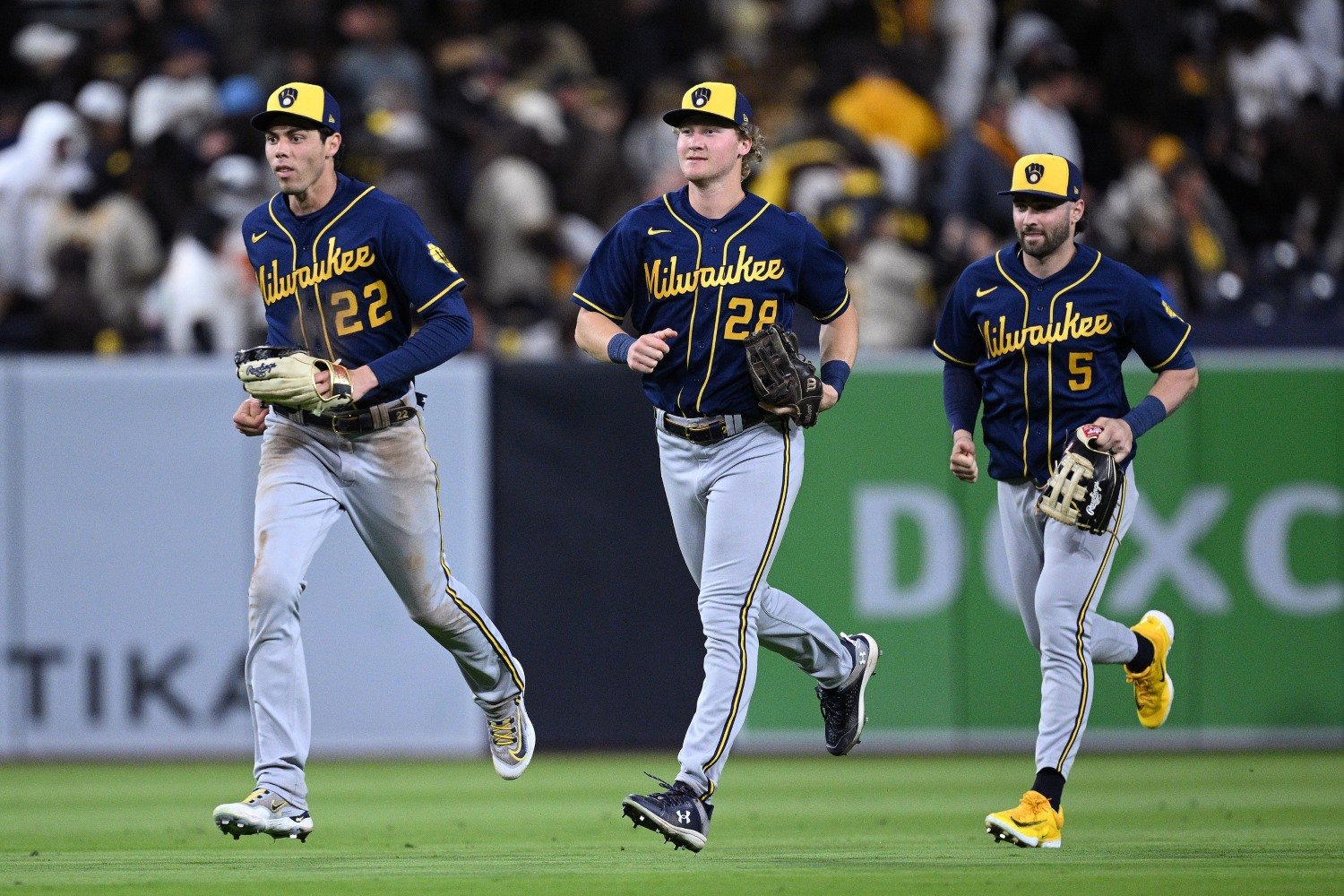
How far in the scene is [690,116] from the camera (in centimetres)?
674

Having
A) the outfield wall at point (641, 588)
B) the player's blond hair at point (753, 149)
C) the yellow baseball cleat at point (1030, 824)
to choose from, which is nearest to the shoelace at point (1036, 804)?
the yellow baseball cleat at point (1030, 824)

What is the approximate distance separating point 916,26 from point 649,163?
3.01 m

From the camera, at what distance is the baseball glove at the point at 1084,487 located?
6.98 meters

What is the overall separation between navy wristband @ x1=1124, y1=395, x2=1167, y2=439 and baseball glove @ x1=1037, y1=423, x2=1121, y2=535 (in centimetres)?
17

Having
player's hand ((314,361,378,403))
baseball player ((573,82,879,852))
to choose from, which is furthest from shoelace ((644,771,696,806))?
player's hand ((314,361,378,403))

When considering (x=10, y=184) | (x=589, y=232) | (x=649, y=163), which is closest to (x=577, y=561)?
(x=589, y=232)

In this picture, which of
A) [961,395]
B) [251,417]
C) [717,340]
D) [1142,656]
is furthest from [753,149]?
[1142,656]

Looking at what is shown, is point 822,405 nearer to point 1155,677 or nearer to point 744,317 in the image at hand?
point 744,317

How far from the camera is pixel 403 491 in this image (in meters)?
7.10

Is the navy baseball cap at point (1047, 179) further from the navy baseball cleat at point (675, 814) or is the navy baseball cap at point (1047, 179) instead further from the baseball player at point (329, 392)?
the navy baseball cleat at point (675, 814)

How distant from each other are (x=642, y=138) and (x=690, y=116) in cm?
829

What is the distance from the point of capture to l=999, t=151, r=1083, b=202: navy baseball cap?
7055mm

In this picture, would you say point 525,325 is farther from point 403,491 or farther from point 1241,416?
point 403,491

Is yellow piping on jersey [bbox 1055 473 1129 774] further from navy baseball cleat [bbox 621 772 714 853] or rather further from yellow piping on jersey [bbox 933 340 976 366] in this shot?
navy baseball cleat [bbox 621 772 714 853]
